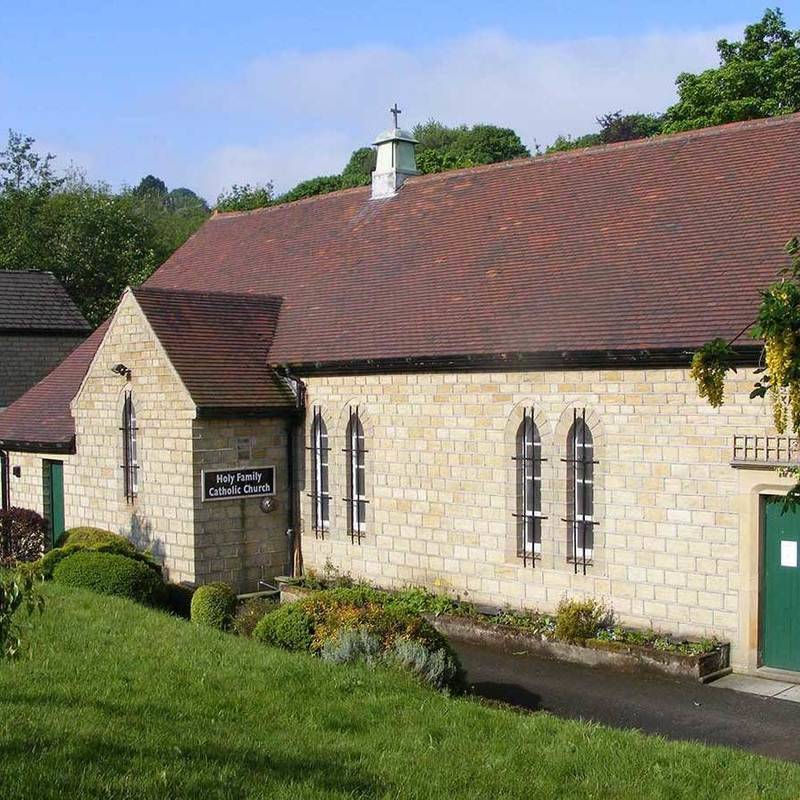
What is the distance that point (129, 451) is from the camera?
69.1 feet

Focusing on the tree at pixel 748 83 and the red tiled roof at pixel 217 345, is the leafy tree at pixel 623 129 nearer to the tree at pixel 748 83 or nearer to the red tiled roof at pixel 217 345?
the tree at pixel 748 83

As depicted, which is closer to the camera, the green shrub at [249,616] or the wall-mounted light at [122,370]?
the green shrub at [249,616]

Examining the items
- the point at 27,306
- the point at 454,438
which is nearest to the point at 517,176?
the point at 454,438

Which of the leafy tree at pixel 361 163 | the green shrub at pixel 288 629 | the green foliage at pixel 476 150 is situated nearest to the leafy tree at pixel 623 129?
the green foliage at pixel 476 150

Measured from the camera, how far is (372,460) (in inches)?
754

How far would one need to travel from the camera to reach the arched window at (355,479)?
19.4 m

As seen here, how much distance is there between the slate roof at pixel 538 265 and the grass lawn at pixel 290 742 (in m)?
6.65

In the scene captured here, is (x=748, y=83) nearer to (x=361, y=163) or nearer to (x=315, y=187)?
(x=315, y=187)

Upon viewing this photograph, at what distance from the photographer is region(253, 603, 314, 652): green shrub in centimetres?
1295

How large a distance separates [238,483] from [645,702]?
8.93m

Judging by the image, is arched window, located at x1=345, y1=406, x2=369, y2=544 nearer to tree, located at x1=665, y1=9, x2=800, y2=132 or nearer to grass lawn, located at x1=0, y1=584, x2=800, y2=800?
grass lawn, located at x1=0, y1=584, x2=800, y2=800

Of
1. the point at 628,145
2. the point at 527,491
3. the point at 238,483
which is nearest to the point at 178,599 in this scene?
the point at 238,483

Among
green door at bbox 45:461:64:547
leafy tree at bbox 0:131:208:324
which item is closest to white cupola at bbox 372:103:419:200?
green door at bbox 45:461:64:547

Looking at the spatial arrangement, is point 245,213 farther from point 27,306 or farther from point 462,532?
point 462,532
